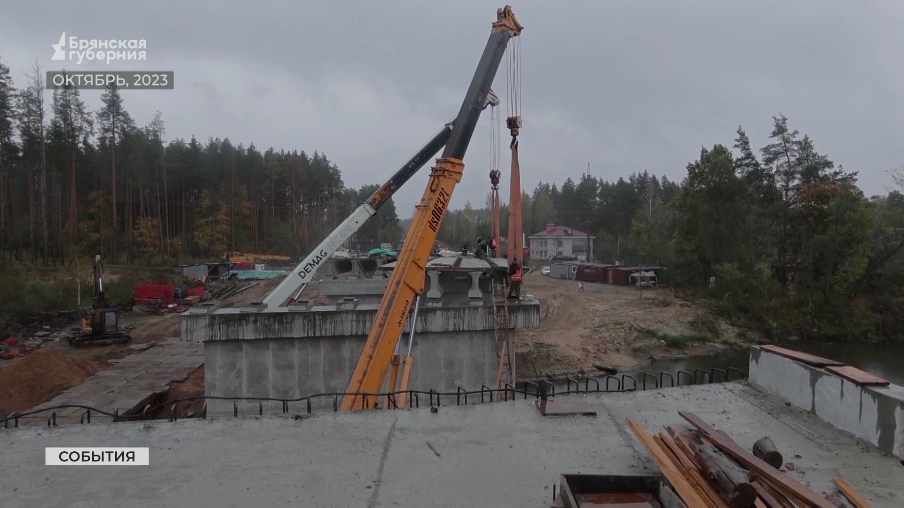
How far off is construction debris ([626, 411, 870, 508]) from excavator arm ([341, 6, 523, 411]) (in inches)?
155

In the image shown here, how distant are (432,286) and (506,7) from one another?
6.95m

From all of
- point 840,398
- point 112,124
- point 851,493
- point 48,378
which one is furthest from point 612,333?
point 112,124

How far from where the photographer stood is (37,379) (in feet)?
55.4

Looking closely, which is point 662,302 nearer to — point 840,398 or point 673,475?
point 840,398

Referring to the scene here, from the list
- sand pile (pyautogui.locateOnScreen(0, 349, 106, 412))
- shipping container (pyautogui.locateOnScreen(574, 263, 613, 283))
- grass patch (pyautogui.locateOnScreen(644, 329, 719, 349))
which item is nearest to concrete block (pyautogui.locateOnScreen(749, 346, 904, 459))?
sand pile (pyautogui.locateOnScreen(0, 349, 106, 412))

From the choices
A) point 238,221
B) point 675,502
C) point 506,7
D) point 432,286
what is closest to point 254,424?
point 675,502

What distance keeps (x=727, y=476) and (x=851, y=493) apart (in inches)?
50.7

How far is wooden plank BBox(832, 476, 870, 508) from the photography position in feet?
13.4

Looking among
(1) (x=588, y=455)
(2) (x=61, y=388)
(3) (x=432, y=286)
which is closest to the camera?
(1) (x=588, y=455)

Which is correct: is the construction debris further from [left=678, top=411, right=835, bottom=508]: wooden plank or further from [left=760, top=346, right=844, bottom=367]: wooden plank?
[left=760, top=346, right=844, bottom=367]: wooden plank

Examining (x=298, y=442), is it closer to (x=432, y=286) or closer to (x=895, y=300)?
(x=432, y=286)

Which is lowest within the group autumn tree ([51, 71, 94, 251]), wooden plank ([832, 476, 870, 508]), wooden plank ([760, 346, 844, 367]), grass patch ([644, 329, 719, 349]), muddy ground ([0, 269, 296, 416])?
grass patch ([644, 329, 719, 349])

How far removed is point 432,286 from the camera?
46.4 feet

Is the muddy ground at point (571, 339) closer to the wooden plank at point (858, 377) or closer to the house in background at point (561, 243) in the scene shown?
the wooden plank at point (858, 377)
